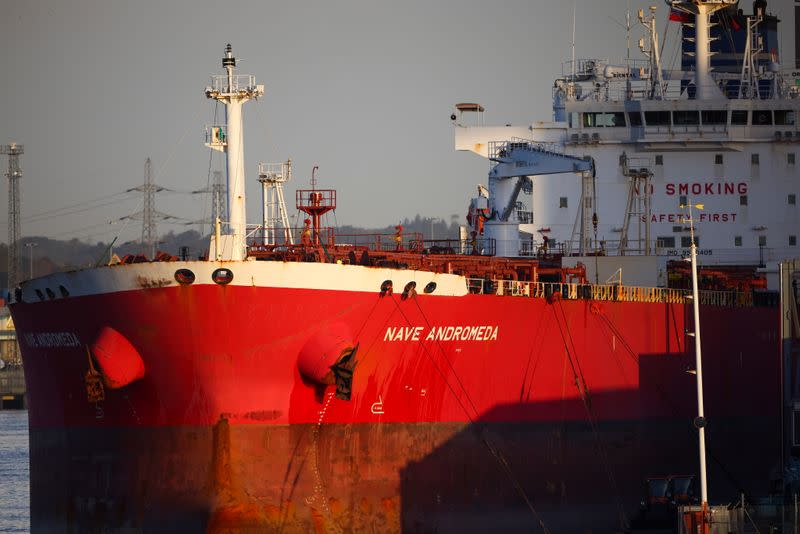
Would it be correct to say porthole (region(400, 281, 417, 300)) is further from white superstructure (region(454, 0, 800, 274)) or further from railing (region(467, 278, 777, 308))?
white superstructure (region(454, 0, 800, 274))

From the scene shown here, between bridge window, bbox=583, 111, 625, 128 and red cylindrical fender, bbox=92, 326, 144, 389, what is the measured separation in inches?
924

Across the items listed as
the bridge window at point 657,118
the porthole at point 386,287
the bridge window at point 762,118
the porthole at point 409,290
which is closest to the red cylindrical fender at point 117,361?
the porthole at point 386,287

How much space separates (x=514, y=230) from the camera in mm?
45156

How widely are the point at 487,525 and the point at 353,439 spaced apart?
13.2 feet

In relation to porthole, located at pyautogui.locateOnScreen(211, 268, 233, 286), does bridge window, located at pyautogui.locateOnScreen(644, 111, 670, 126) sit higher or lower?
higher

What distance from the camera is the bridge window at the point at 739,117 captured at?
48594mm

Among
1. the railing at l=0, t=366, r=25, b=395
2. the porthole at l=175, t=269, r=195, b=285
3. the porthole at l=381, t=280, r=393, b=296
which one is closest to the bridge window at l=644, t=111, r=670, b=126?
the porthole at l=381, t=280, r=393, b=296

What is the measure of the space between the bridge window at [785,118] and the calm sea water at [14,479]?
28.1 metres

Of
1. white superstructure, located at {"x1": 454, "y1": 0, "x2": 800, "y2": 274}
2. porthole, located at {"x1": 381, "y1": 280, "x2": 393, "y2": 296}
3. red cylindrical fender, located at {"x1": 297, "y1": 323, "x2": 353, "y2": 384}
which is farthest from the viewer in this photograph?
white superstructure, located at {"x1": 454, "y1": 0, "x2": 800, "y2": 274}

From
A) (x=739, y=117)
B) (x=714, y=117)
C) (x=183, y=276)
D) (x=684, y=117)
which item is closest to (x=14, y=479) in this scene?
(x=183, y=276)

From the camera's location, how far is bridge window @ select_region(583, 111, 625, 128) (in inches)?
1913

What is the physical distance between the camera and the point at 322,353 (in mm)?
29531

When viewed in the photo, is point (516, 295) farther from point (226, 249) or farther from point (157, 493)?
point (157, 493)

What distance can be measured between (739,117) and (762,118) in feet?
2.86
